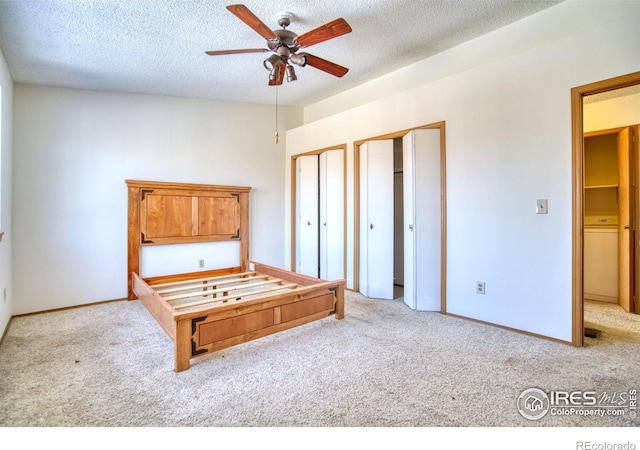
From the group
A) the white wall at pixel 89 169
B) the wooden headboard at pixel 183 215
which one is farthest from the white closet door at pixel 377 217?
the white wall at pixel 89 169

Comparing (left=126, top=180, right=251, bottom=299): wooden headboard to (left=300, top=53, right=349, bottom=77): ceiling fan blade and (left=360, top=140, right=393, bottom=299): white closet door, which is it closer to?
(left=360, top=140, right=393, bottom=299): white closet door

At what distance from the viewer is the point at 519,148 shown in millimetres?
2641

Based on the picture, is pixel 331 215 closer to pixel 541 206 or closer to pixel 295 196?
pixel 295 196

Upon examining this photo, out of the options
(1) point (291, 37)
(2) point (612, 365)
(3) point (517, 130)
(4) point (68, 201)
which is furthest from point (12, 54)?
(2) point (612, 365)

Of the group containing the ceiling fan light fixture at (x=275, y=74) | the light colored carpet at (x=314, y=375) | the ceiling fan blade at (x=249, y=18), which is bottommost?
the light colored carpet at (x=314, y=375)

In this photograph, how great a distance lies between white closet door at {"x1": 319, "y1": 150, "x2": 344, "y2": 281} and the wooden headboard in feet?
3.78

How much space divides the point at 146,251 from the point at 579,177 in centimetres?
453

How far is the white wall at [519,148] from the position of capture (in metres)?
2.39

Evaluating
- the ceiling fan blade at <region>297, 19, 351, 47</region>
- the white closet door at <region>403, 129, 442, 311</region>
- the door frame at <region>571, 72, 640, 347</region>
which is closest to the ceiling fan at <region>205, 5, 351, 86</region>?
the ceiling fan blade at <region>297, 19, 351, 47</region>

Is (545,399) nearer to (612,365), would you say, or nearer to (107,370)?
(612,365)

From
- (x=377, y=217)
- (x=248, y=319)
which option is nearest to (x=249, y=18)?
(x=248, y=319)

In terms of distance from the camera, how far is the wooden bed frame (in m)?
2.11

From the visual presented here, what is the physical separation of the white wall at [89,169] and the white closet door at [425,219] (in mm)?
2684

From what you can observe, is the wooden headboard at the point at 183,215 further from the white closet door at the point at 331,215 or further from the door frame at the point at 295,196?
the white closet door at the point at 331,215
